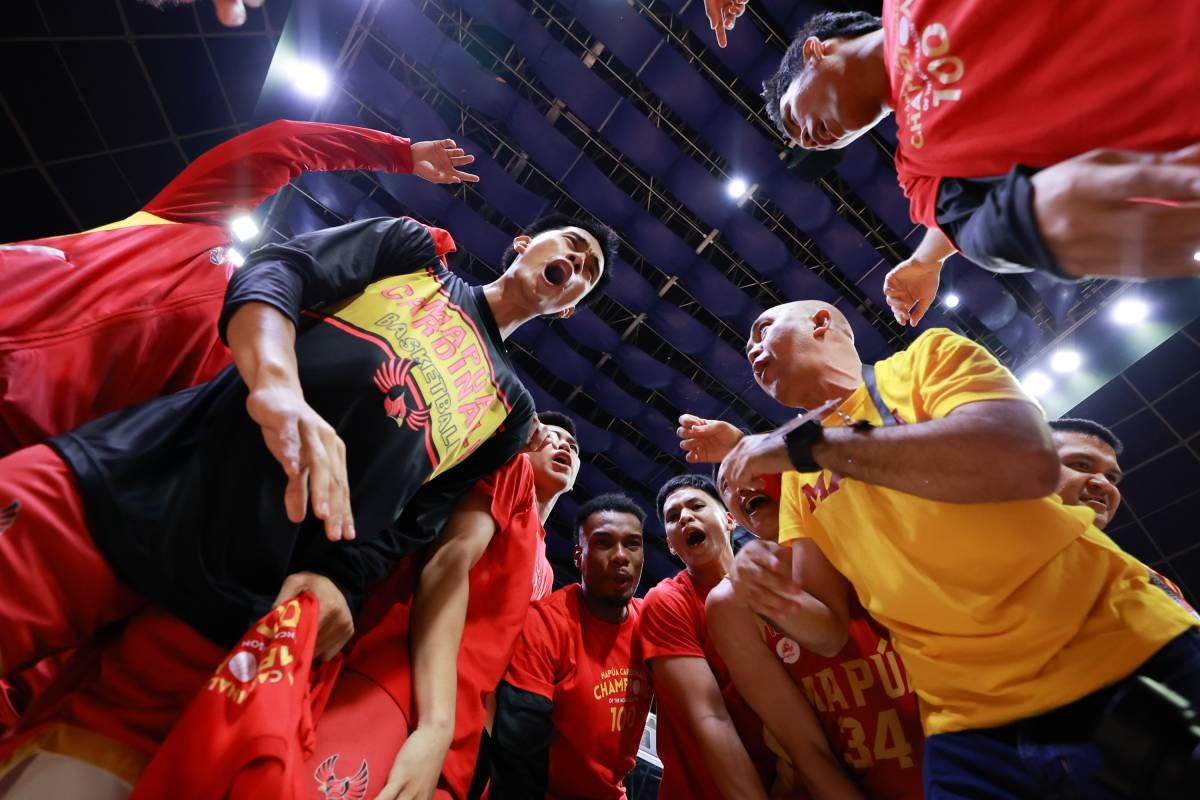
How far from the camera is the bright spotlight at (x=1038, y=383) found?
18.7ft

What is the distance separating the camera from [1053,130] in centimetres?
91

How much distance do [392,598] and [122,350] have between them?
2.79ft

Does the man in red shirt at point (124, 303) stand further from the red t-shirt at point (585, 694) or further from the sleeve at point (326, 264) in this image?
the red t-shirt at point (585, 694)

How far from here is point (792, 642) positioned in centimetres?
176

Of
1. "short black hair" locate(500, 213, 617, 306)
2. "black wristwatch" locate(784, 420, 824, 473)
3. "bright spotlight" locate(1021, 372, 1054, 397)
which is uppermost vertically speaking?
"bright spotlight" locate(1021, 372, 1054, 397)

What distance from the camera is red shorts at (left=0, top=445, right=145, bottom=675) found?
0.86 meters

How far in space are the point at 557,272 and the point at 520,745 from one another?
60.4 inches

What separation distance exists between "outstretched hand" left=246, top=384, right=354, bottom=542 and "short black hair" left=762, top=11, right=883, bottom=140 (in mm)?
1606

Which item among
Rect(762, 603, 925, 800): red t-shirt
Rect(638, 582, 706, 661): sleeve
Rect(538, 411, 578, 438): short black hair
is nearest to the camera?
Rect(762, 603, 925, 800): red t-shirt

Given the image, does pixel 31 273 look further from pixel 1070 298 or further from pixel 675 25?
pixel 1070 298

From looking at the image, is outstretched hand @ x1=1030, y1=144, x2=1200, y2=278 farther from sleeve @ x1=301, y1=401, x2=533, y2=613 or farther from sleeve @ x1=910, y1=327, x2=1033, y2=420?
sleeve @ x1=301, y1=401, x2=533, y2=613

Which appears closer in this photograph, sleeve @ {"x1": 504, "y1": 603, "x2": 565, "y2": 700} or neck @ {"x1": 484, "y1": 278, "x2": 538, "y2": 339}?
neck @ {"x1": 484, "y1": 278, "x2": 538, "y2": 339}

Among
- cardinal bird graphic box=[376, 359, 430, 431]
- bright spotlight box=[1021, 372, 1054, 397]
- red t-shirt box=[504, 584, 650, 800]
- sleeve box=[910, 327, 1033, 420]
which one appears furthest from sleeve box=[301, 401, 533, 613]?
bright spotlight box=[1021, 372, 1054, 397]

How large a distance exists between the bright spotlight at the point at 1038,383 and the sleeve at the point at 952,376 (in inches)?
214
